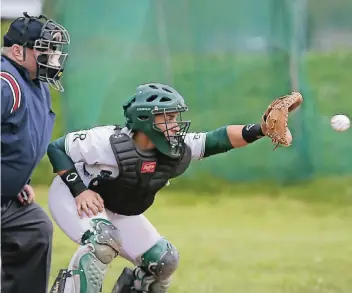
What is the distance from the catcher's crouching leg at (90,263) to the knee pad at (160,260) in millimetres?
367

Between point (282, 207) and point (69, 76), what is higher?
point (69, 76)

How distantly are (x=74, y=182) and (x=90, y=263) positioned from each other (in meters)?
0.53

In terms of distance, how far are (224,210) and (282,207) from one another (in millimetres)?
709

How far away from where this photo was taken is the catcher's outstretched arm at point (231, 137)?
568cm

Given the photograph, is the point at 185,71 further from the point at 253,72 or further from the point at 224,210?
the point at 224,210

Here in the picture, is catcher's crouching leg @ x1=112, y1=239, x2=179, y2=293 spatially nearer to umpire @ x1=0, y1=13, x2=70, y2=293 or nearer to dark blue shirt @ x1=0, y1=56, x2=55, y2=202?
umpire @ x1=0, y1=13, x2=70, y2=293

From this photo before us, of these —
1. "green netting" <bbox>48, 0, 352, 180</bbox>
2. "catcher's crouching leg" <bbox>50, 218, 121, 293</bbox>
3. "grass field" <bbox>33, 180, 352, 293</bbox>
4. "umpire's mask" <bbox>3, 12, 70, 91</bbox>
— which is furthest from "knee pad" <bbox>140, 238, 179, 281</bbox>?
"green netting" <bbox>48, 0, 352, 180</bbox>

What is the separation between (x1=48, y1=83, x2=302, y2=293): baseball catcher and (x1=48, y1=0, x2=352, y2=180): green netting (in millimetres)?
6724

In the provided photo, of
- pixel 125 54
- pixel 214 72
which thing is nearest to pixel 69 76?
pixel 125 54

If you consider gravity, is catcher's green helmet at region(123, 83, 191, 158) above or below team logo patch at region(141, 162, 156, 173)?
above

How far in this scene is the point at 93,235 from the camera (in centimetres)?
522

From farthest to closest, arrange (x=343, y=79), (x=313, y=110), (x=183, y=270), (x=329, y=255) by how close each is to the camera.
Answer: (x=343, y=79), (x=313, y=110), (x=329, y=255), (x=183, y=270)

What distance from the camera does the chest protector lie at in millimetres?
5383

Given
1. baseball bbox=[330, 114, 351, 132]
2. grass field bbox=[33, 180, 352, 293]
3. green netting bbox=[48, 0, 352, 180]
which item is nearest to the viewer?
baseball bbox=[330, 114, 351, 132]
